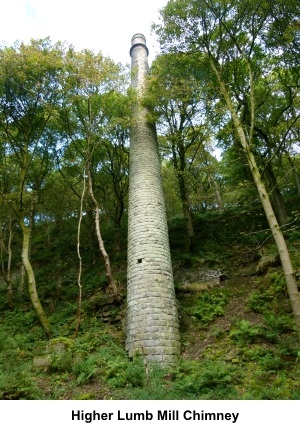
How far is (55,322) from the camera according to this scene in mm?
10844

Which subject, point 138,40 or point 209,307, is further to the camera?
point 138,40

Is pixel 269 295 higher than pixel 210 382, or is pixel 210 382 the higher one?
pixel 269 295

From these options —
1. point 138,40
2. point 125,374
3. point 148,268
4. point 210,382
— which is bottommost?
point 210,382

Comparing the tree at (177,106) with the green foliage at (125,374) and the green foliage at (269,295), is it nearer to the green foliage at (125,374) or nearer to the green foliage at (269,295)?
the green foliage at (269,295)

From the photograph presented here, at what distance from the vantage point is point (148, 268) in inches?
367

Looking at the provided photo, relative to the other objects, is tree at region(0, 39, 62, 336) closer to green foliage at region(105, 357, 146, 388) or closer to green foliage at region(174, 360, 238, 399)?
green foliage at region(105, 357, 146, 388)

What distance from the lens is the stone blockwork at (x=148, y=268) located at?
322 inches

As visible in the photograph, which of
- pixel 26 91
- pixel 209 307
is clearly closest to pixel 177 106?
pixel 26 91

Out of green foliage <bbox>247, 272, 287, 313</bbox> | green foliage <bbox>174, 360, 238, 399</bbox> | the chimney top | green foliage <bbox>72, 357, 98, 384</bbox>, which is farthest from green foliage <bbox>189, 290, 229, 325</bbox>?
the chimney top

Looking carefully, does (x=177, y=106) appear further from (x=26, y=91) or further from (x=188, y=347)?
(x=188, y=347)

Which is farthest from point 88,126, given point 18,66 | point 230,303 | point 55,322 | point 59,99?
point 230,303

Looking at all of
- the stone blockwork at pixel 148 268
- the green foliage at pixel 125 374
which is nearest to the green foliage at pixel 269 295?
the stone blockwork at pixel 148 268

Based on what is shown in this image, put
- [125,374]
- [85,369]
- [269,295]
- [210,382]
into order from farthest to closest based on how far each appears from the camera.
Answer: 1. [269,295]
2. [85,369]
3. [125,374]
4. [210,382]

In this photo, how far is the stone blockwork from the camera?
26.8 feet
